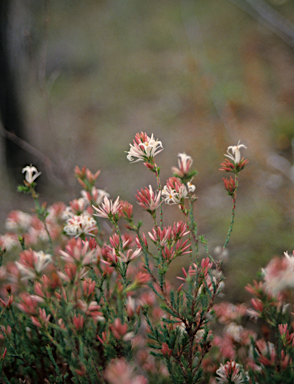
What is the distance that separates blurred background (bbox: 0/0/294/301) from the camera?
3.10 meters

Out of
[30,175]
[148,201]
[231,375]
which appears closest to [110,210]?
[148,201]

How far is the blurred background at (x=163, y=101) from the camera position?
310cm

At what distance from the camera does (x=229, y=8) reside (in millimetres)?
6602

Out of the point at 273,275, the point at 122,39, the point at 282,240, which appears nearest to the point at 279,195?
the point at 282,240

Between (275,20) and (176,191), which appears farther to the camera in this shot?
(275,20)

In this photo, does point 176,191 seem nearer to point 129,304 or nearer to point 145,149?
point 145,149

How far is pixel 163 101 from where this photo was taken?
5.73m

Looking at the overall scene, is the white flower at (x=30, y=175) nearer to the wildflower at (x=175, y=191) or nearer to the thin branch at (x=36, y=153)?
the wildflower at (x=175, y=191)

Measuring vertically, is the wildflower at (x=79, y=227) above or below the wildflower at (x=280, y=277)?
below

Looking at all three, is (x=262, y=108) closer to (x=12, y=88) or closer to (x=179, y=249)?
(x=12, y=88)

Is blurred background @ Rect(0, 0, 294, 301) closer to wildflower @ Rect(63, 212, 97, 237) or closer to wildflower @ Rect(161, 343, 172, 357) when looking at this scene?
wildflower @ Rect(63, 212, 97, 237)

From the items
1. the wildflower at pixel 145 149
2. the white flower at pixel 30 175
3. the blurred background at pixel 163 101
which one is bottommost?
the blurred background at pixel 163 101

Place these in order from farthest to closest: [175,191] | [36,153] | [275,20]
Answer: [275,20] < [36,153] < [175,191]

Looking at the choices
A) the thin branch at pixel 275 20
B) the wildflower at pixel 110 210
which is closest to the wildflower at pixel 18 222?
the wildflower at pixel 110 210
